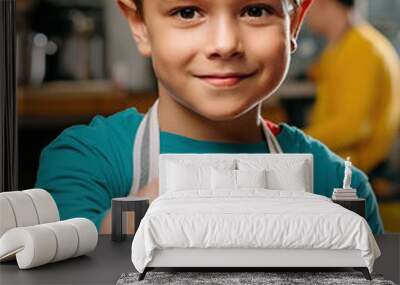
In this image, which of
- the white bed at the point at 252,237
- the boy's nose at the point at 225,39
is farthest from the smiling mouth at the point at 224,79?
the white bed at the point at 252,237

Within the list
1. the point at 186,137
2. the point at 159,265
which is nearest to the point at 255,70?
the point at 186,137

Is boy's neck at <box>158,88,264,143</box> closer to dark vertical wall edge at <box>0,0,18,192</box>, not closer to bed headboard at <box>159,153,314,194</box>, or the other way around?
bed headboard at <box>159,153,314,194</box>

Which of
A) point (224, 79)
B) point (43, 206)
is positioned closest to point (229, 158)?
point (224, 79)

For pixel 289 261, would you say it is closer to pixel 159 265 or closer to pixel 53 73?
pixel 159 265

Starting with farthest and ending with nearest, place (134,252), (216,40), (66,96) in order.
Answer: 1. (66,96)
2. (216,40)
3. (134,252)

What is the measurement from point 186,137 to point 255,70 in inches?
30.0

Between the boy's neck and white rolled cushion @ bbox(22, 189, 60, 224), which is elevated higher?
the boy's neck

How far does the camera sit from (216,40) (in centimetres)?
600

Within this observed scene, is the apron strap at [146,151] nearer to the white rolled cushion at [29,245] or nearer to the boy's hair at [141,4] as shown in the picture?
the boy's hair at [141,4]

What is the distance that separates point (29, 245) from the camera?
16.0 ft

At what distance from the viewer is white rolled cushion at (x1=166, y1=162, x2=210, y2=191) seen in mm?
5816

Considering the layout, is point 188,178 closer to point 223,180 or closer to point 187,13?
point 223,180

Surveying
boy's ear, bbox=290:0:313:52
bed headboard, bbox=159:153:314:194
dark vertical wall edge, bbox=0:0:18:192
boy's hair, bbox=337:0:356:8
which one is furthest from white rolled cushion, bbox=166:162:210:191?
boy's hair, bbox=337:0:356:8

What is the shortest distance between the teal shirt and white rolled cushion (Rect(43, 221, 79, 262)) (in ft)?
3.32
